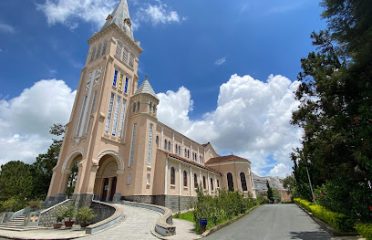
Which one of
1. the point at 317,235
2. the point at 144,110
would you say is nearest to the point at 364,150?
the point at 317,235

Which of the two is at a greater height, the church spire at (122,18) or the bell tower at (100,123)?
the church spire at (122,18)

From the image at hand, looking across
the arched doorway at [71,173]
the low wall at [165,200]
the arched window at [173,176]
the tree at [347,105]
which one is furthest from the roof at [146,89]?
the tree at [347,105]

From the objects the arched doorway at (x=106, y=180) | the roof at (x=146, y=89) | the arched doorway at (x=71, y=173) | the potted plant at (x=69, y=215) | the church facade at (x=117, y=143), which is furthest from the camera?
the roof at (x=146, y=89)

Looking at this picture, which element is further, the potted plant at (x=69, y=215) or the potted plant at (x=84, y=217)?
the potted plant at (x=69, y=215)

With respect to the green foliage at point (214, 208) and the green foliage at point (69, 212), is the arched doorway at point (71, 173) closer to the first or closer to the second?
the green foliage at point (69, 212)

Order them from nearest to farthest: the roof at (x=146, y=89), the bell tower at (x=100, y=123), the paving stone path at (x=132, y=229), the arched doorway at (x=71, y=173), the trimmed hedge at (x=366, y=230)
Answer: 1. the trimmed hedge at (x=366, y=230)
2. the paving stone path at (x=132, y=229)
3. the bell tower at (x=100, y=123)
4. the arched doorway at (x=71, y=173)
5. the roof at (x=146, y=89)

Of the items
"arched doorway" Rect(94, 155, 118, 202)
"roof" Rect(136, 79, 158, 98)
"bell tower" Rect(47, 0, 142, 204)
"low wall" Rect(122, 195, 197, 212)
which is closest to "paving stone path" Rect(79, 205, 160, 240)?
"low wall" Rect(122, 195, 197, 212)

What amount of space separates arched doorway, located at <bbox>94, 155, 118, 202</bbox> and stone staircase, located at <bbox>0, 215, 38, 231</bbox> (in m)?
9.12

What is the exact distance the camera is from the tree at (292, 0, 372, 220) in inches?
319

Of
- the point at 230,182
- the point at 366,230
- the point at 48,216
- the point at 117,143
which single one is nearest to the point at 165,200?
the point at 117,143

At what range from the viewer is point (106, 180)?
2742 cm

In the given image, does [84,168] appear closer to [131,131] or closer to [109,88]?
[131,131]

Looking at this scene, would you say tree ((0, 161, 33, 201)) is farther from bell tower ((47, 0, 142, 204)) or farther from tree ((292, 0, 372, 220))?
tree ((292, 0, 372, 220))

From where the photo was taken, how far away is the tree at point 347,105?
8094 mm
